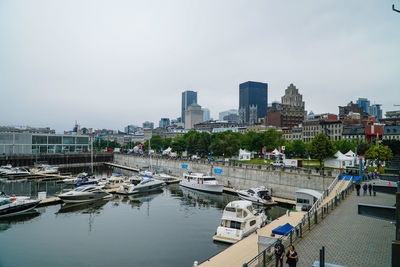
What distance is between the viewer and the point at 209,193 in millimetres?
60750

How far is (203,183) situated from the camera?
6212 cm

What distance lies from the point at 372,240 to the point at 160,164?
88610 mm

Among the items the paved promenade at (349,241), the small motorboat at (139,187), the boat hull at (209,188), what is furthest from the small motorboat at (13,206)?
the paved promenade at (349,241)

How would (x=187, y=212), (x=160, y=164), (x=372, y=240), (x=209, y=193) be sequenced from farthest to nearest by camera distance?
(x=160, y=164) → (x=209, y=193) → (x=187, y=212) → (x=372, y=240)

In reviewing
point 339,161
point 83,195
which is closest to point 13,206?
point 83,195

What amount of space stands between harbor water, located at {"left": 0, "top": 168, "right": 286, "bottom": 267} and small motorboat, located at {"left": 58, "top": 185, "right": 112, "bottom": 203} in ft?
4.31

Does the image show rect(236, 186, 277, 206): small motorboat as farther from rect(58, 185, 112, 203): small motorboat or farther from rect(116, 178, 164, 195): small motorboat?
rect(58, 185, 112, 203): small motorboat

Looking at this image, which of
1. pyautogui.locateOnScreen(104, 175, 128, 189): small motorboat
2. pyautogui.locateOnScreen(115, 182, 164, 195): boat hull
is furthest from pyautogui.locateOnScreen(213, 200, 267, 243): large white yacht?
pyautogui.locateOnScreen(104, 175, 128, 189): small motorboat

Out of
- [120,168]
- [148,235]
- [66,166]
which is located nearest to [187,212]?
[148,235]

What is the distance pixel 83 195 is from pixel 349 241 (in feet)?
146

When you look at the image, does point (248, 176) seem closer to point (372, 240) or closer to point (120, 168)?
point (372, 240)

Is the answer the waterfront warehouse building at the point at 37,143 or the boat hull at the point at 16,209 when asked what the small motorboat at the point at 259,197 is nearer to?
the boat hull at the point at 16,209

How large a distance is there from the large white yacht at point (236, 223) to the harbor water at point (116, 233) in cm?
137

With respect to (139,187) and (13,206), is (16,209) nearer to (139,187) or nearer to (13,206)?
(13,206)
